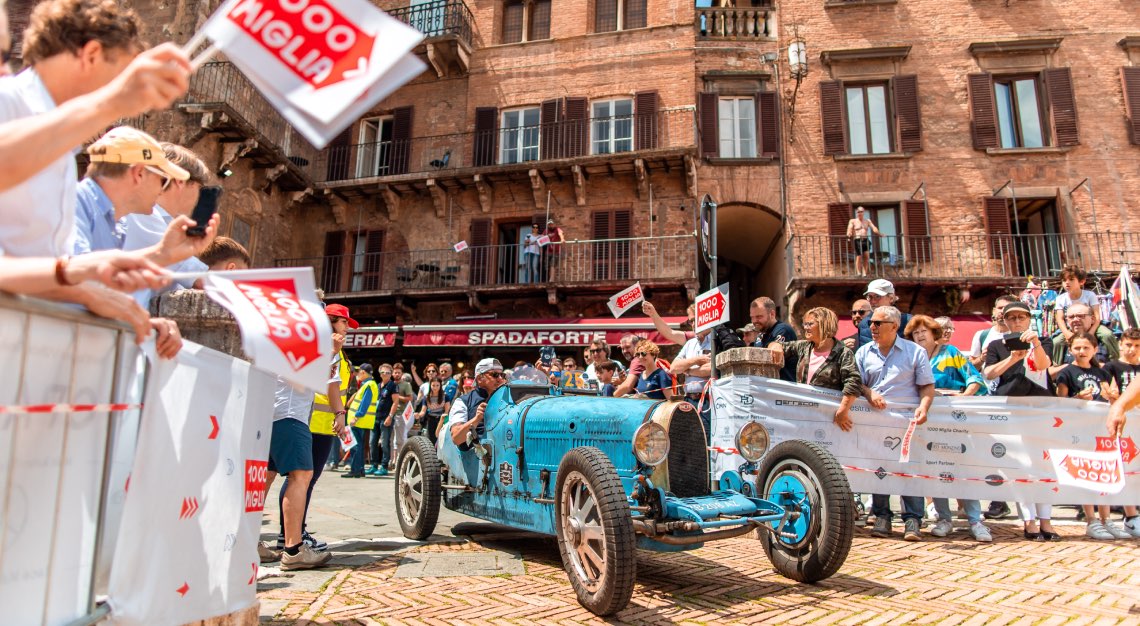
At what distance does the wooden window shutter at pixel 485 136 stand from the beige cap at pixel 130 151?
15.7 metres

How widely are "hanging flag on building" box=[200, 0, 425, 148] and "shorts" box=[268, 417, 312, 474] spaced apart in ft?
8.42

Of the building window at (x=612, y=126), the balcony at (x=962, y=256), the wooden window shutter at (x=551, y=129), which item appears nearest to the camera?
the balcony at (x=962, y=256)

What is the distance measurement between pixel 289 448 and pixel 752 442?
282 cm

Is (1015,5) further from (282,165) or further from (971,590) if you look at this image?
(282,165)

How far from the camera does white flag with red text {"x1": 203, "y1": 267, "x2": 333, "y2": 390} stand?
184cm

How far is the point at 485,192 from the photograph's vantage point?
1773 cm

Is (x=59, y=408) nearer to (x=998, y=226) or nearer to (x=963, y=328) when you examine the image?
(x=963, y=328)

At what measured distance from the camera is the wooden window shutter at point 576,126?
1727 cm

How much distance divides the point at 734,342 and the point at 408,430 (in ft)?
25.0

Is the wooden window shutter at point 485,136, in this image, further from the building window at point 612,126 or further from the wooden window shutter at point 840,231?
the wooden window shutter at point 840,231

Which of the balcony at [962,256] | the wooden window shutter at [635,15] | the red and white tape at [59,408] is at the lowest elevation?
the red and white tape at [59,408]

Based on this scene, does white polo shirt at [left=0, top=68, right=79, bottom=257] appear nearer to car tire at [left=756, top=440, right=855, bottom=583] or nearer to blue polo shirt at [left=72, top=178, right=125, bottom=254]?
blue polo shirt at [left=72, top=178, right=125, bottom=254]

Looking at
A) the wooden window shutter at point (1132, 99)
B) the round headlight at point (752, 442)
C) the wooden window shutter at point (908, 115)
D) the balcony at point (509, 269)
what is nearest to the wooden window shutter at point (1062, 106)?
the wooden window shutter at point (1132, 99)

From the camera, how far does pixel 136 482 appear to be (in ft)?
6.54
